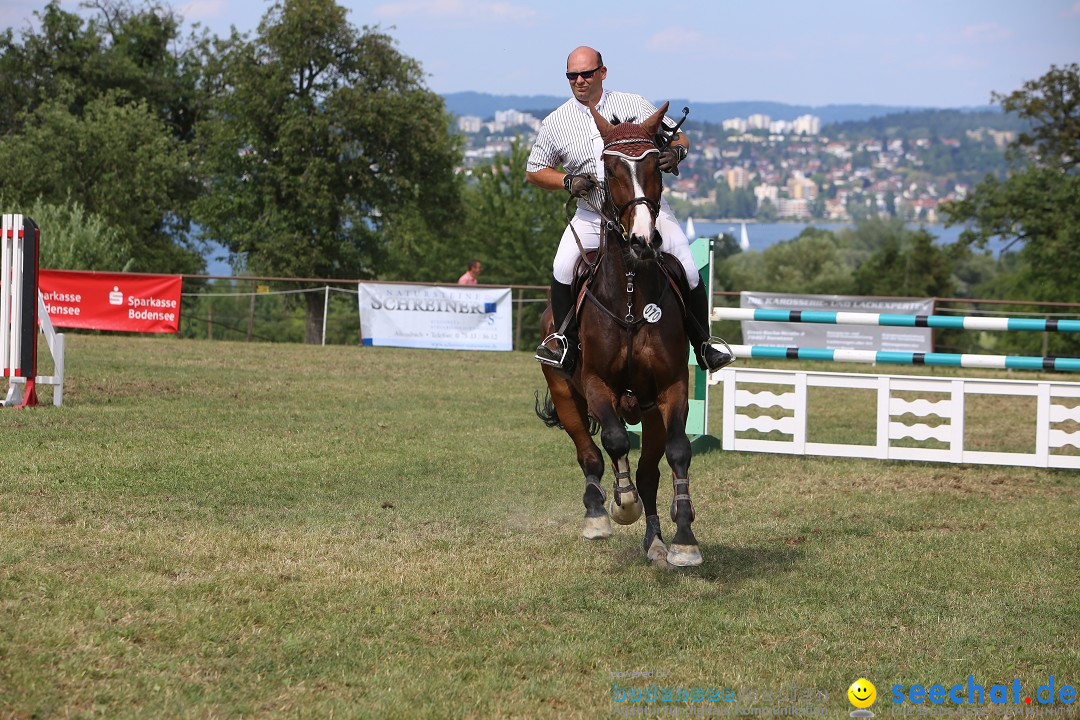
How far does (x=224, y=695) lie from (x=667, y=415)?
2959 mm

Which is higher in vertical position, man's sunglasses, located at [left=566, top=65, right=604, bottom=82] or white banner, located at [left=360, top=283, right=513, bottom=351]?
man's sunglasses, located at [left=566, top=65, right=604, bottom=82]

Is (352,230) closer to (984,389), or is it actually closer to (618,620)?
(984,389)

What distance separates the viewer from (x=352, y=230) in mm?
43688

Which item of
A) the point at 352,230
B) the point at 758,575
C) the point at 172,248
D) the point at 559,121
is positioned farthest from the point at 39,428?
the point at 172,248

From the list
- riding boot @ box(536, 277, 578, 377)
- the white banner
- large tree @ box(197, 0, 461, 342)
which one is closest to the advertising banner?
the white banner

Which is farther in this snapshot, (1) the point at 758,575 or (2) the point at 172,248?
(2) the point at 172,248

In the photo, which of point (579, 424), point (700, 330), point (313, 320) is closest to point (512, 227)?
point (313, 320)

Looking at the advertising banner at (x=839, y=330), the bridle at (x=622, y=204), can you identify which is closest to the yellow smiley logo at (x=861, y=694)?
the bridle at (x=622, y=204)

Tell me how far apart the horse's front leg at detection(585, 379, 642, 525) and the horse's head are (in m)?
0.81

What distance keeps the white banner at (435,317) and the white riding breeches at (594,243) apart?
1819cm

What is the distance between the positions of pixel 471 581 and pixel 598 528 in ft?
3.16

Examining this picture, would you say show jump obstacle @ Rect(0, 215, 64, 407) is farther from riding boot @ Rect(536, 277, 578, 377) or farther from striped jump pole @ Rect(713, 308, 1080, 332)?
riding boot @ Rect(536, 277, 578, 377)

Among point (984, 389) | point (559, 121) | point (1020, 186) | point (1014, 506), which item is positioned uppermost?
point (1020, 186)

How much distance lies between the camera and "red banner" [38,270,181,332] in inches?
987
